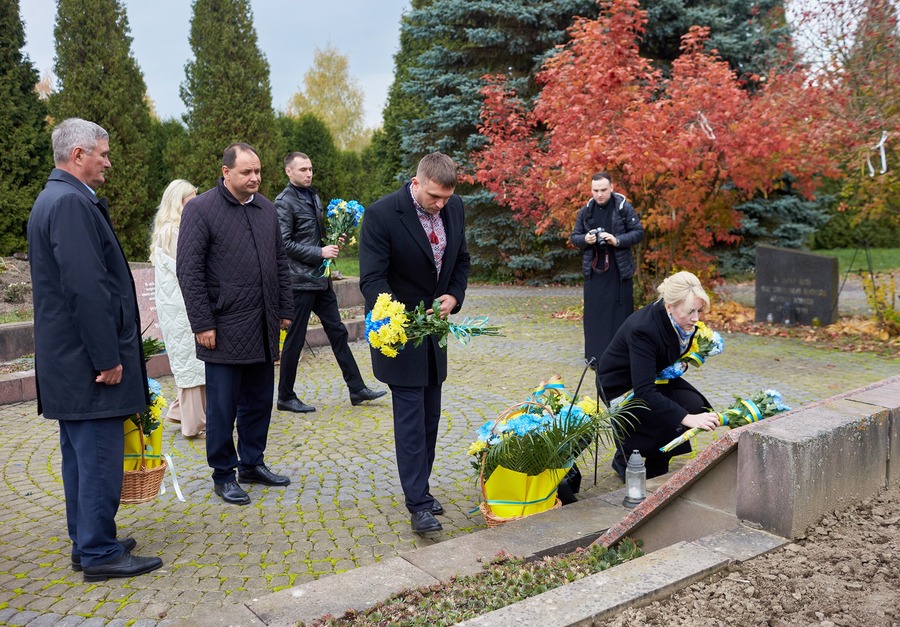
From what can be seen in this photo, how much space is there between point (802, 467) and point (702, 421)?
1.00 m

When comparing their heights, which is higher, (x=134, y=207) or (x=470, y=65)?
(x=470, y=65)

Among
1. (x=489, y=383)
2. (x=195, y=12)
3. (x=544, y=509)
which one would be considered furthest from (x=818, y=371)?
(x=195, y=12)

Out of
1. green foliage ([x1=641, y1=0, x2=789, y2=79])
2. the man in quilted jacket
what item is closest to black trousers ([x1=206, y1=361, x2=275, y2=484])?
the man in quilted jacket

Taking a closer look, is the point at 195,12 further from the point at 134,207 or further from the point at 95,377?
the point at 95,377

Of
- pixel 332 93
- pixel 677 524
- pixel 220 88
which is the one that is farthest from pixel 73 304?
pixel 332 93

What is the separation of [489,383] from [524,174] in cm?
799

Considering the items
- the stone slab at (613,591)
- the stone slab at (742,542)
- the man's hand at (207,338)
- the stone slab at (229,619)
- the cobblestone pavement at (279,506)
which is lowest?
the cobblestone pavement at (279,506)

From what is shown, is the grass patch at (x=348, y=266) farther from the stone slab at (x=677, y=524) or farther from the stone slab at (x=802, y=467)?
the stone slab at (x=802, y=467)

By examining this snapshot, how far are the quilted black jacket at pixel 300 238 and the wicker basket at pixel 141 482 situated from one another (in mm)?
2617

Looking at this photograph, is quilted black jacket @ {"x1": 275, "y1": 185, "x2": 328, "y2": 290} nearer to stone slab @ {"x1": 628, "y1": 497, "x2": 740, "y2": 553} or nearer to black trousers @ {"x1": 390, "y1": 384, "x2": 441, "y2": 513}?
black trousers @ {"x1": 390, "y1": 384, "x2": 441, "y2": 513}

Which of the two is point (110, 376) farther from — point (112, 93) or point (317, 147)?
point (317, 147)

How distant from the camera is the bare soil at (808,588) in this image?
8.39 ft

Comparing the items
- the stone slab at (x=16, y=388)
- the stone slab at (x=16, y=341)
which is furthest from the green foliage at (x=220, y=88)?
the stone slab at (x=16, y=388)

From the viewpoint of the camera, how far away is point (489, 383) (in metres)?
7.77
